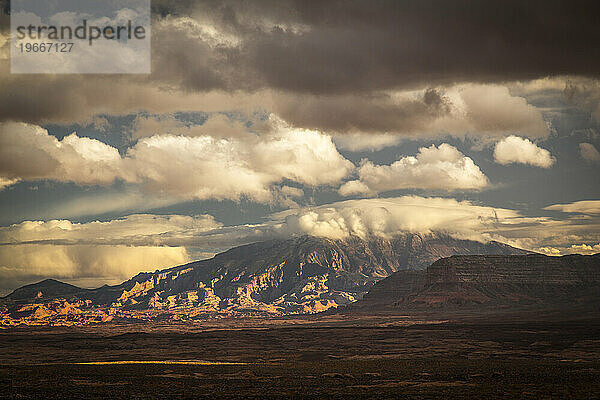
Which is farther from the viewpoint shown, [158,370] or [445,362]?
[445,362]

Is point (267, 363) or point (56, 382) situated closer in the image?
point (56, 382)

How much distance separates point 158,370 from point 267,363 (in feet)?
113

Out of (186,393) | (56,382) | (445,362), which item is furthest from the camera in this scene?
(445,362)

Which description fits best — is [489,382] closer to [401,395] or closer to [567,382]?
[567,382]

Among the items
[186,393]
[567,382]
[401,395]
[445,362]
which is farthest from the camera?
[445,362]

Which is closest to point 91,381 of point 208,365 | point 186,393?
point 186,393

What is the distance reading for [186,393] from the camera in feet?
381

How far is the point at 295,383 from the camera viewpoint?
12988 cm

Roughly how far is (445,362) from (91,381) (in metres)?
84.8

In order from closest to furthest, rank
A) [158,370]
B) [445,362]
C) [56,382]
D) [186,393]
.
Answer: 1. [186,393]
2. [56,382]
3. [158,370]
4. [445,362]

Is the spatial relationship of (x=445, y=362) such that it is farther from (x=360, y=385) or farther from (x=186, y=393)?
(x=186, y=393)

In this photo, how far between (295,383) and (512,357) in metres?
89.5

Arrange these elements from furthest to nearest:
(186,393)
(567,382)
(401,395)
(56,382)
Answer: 1. (56,382)
2. (567,382)
3. (186,393)
4. (401,395)

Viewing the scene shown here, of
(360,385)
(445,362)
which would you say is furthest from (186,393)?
(445,362)
